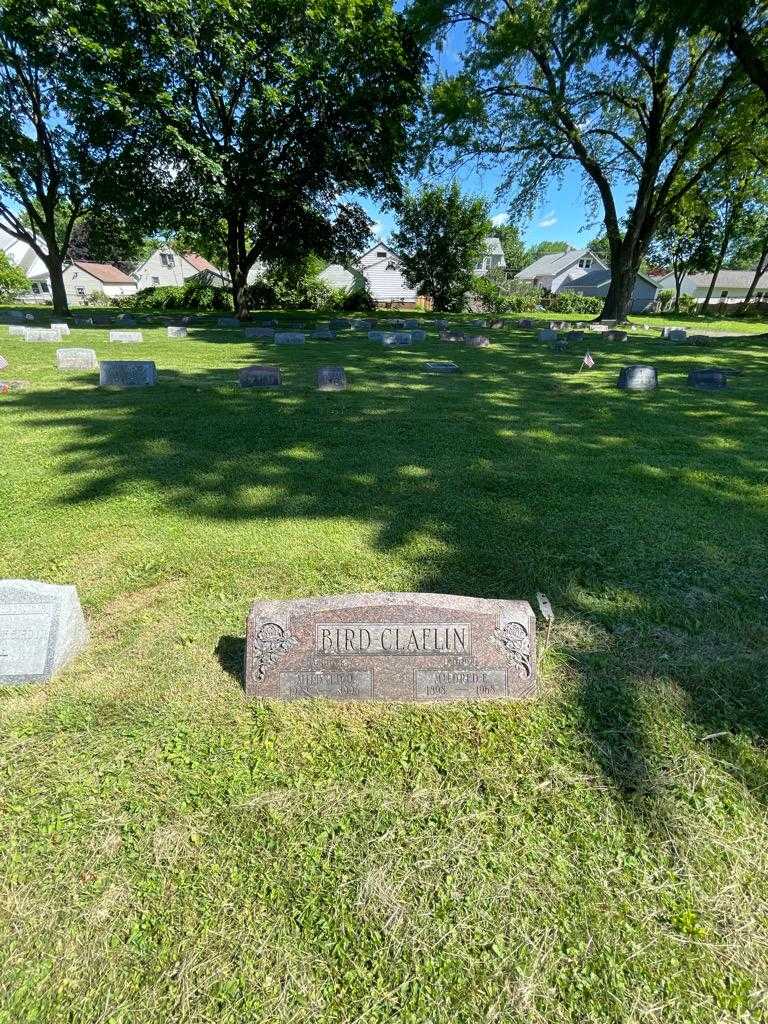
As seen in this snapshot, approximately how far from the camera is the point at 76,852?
1655 mm

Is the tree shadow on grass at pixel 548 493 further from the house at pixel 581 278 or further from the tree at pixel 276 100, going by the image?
the house at pixel 581 278

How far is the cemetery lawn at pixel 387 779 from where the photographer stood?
4.51ft

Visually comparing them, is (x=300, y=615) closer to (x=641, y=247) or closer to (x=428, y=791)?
(x=428, y=791)

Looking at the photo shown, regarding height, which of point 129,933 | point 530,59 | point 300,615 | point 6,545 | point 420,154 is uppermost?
point 530,59

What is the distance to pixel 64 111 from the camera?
64.6ft

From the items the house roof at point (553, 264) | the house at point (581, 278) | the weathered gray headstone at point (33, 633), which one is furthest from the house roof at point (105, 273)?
the weathered gray headstone at point (33, 633)

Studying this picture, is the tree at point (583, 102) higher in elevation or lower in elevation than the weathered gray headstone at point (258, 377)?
higher

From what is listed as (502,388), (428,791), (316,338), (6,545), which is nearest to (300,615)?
(428,791)

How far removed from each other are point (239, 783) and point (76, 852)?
545 mm

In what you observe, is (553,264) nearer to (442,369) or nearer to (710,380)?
(442,369)

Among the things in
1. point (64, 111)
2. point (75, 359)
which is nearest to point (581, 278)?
point (64, 111)

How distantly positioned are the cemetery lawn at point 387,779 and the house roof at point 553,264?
67.9 m

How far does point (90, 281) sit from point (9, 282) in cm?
1709

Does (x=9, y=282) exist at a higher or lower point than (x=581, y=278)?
lower
